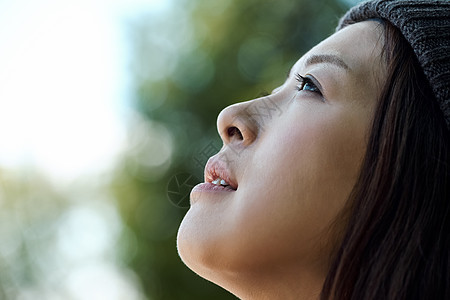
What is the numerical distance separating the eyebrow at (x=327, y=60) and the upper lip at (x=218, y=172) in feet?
0.67

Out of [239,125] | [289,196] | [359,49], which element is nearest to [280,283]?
[289,196]

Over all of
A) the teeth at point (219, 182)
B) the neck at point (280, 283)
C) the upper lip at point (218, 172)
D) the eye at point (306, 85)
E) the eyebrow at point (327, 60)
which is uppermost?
the eyebrow at point (327, 60)

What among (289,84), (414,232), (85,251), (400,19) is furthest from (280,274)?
(85,251)

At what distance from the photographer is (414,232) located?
0.78m

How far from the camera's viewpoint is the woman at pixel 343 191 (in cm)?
78

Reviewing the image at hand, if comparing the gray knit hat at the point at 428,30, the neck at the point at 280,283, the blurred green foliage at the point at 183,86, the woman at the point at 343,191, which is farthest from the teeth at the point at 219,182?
the blurred green foliage at the point at 183,86

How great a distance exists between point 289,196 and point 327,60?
8.7 inches

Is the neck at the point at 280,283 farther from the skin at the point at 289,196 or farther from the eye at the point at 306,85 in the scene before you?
the eye at the point at 306,85

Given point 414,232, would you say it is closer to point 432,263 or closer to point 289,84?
point 432,263

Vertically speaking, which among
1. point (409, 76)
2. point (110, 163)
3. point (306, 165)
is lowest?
point (110, 163)

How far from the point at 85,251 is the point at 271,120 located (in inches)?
124

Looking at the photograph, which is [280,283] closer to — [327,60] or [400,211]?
[400,211]

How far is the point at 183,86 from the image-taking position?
4.17 meters

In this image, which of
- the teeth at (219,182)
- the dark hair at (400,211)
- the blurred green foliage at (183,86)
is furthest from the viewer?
the blurred green foliage at (183,86)
